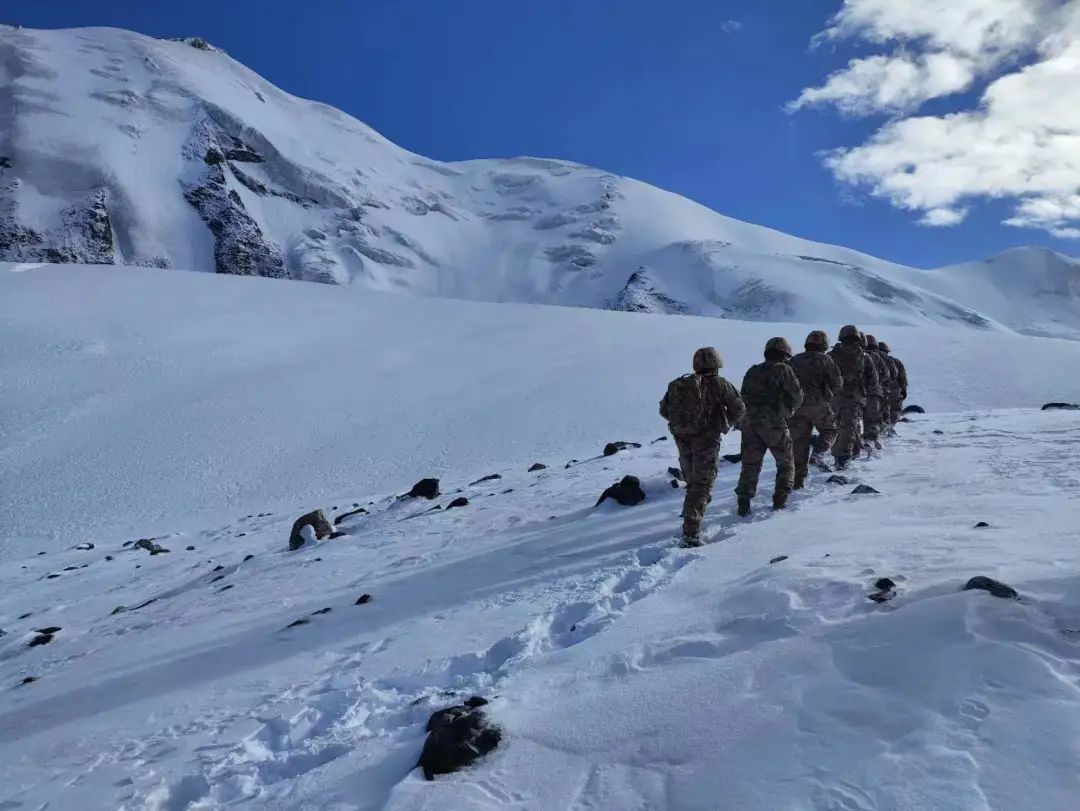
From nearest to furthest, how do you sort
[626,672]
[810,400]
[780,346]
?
[626,672]
[780,346]
[810,400]

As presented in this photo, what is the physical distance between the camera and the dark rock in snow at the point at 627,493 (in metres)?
10.4

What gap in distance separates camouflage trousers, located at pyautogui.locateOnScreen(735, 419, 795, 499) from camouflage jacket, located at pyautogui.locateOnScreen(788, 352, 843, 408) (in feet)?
4.96

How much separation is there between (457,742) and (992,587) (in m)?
3.27

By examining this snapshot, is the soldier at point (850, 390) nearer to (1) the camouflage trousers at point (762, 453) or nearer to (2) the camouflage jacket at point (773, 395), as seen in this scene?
(2) the camouflage jacket at point (773, 395)

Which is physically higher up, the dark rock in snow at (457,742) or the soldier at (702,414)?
the soldier at (702,414)

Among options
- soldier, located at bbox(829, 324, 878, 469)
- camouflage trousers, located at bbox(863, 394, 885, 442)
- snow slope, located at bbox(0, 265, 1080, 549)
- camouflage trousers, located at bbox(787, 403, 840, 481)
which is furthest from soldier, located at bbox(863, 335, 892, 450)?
snow slope, located at bbox(0, 265, 1080, 549)

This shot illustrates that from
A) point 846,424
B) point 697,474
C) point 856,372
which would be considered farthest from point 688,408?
point 856,372

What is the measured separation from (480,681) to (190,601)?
627 cm

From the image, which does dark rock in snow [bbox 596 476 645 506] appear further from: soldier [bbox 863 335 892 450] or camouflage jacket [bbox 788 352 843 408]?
soldier [bbox 863 335 892 450]

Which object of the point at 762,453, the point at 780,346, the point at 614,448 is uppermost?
the point at 780,346

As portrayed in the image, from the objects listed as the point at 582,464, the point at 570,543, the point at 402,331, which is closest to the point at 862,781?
the point at 570,543

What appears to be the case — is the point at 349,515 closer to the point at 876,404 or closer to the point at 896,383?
the point at 876,404

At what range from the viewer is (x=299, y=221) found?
159 metres

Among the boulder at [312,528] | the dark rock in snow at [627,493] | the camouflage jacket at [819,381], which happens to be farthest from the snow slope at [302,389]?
the camouflage jacket at [819,381]
